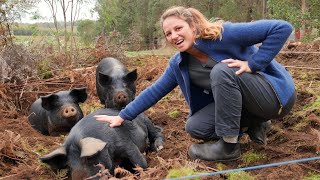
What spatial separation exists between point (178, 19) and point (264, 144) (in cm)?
136

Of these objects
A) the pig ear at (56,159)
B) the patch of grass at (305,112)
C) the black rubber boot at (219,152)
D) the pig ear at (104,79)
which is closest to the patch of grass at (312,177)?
the black rubber boot at (219,152)

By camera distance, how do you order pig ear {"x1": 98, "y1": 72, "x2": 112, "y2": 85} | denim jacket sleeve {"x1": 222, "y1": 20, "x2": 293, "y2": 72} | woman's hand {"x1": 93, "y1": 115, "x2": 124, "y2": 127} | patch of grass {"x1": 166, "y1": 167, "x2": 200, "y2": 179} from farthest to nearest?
pig ear {"x1": 98, "y1": 72, "x2": 112, "y2": 85}, woman's hand {"x1": 93, "y1": 115, "x2": 124, "y2": 127}, denim jacket sleeve {"x1": 222, "y1": 20, "x2": 293, "y2": 72}, patch of grass {"x1": 166, "y1": 167, "x2": 200, "y2": 179}

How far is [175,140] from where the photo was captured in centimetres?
438

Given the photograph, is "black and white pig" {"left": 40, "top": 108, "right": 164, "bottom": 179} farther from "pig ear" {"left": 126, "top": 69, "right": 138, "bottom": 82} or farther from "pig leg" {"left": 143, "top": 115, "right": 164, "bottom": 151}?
"pig ear" {"left": 126, "top": 69, "right": 138, "bottom": 82}

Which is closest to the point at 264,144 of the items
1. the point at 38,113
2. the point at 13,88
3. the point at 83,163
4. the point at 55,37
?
the point at 83,163

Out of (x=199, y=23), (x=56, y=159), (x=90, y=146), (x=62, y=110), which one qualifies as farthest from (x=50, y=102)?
(x=199, y=23)

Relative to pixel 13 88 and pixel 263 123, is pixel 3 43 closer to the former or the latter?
pixel 13 88

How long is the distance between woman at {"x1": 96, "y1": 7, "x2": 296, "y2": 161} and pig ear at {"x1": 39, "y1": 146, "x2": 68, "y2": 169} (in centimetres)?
62

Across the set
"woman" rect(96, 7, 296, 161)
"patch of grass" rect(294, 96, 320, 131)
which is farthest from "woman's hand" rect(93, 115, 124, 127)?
"patch of grass" rect(294, 96, 320, 131)

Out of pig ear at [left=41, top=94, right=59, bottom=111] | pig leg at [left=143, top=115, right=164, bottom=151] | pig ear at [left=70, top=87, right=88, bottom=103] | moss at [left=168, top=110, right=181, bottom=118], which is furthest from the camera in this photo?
moss at [left=168, top=110, right=181, bottom=118]

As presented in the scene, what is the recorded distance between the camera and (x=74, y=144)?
325cm

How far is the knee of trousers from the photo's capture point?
3229 millimetres

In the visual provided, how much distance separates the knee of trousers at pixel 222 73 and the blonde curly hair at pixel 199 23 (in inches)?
9.4

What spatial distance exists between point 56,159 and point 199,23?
156 centimetres
